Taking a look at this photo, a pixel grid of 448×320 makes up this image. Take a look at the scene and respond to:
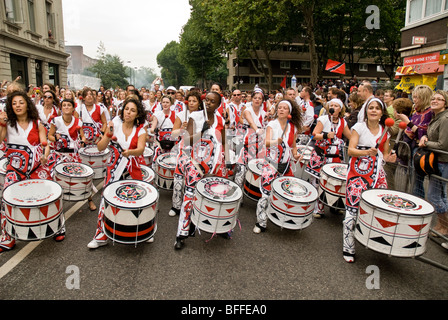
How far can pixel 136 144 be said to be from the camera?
4.14 metres

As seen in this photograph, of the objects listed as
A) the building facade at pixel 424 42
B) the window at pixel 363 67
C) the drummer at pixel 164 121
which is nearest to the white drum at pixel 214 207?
the drummer at pixel 164 121

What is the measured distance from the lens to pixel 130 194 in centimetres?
369

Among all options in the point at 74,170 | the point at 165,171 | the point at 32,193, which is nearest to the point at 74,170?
the point at 74,170

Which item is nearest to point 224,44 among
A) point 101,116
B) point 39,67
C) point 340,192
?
point 39,67

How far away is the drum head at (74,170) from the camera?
15.2 ft

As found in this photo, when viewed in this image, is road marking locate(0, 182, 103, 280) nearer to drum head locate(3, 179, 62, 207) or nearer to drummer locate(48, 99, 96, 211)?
drum head locate(3, 179, 62, 207)


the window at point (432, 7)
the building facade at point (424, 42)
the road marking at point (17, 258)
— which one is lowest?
the road marking at point (17, 258)

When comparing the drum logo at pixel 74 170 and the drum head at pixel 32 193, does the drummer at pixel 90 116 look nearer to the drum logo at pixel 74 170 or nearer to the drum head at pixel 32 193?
the drum logo at pixel 74 170

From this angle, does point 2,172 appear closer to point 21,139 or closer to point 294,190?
point 21,139

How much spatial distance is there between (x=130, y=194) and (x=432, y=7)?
1937 cm

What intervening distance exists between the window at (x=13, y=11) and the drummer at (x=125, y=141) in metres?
20.8

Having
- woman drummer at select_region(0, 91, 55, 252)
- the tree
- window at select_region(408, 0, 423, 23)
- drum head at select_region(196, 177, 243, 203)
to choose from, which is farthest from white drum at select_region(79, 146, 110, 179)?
the tree

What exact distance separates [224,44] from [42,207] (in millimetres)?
34190
